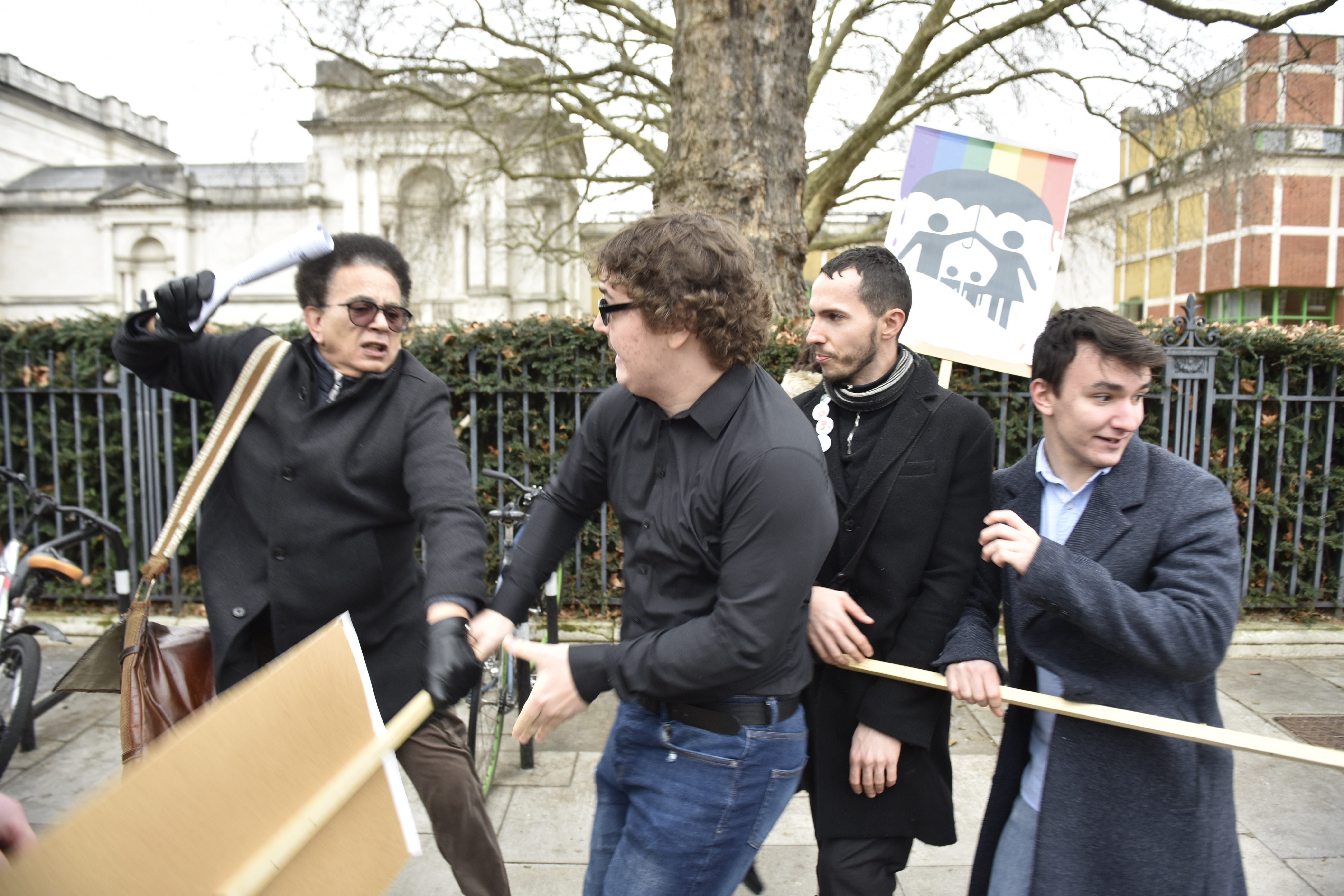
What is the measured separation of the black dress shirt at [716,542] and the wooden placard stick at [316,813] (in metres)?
0.32

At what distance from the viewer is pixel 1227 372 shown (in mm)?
5062

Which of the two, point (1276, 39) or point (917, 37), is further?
point (1276, 39)

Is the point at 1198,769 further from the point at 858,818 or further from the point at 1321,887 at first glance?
the point at 1321,887

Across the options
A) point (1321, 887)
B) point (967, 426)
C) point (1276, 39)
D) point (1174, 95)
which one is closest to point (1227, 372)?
point (1321, 887)

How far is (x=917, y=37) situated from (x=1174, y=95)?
117 inches

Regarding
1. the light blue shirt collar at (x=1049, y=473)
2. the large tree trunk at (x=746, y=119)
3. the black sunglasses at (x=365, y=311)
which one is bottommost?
the light blue shirt collar at (x=1049, y=473)

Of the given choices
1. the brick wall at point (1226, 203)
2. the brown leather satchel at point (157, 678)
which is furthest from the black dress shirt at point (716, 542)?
the brick wall at point (1226, 203)

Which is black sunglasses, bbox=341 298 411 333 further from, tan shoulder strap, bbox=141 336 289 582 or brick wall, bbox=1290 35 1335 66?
brick wall, bbox=1290 35 1335 66

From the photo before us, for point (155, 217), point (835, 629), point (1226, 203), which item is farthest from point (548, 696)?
point (155, 217)

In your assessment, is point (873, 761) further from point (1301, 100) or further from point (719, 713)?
point (1301, 100)

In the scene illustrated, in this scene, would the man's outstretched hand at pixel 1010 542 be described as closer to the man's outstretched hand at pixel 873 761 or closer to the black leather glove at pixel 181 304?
the man's outstretched hand at pixel 873 761

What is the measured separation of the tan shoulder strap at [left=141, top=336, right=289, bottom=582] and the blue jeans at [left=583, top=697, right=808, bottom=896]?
4.17ft

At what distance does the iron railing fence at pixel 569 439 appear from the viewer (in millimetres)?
5004

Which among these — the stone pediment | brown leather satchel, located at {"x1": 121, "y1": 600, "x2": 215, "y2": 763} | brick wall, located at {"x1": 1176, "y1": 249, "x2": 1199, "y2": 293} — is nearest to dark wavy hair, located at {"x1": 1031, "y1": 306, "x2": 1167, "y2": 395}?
brown leather satchel, located at {"x1": 121, "y1": 600, "x2": 215, "y2": 763}
